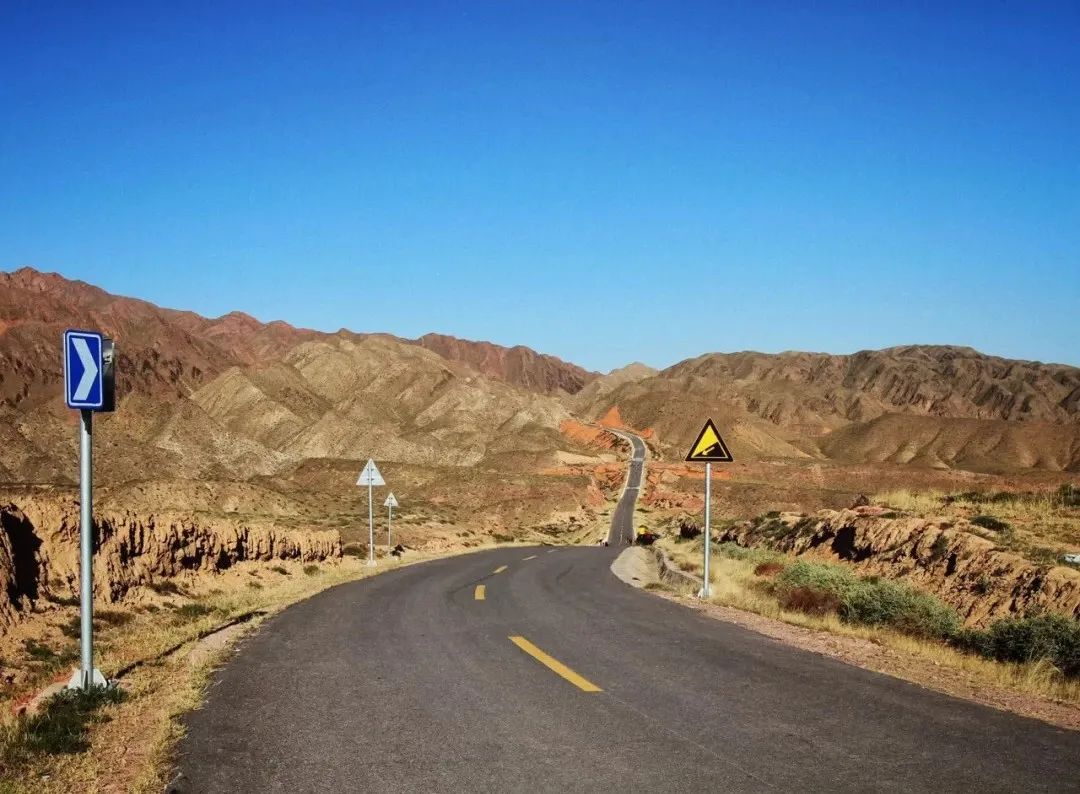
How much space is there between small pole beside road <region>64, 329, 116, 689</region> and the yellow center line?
14.2 ft

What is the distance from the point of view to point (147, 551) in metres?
17.6

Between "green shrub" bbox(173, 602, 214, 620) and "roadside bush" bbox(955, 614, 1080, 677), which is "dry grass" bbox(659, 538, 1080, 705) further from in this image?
"green shrub" bbox(173, 602, 214, 620)

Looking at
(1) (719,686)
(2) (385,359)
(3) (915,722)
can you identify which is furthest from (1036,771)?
(2) (385,359)

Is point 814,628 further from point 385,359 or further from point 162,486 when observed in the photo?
point 385,359

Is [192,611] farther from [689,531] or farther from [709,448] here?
[689,531]

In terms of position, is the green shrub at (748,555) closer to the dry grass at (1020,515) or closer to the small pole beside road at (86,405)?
the dry grass at (1020,515)

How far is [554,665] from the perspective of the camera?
9008 millimetres

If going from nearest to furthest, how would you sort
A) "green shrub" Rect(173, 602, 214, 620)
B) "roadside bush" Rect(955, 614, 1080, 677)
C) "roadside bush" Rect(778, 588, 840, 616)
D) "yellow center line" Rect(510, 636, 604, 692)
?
"yellow center line" Rect(510, 636, 604, 692) < "roadside bush" Rect(955, 614, 1080, 677) < "green shrub" Rect(173, 602, 214, 620) < "roadside bush" Rect(778, 588, 840, 616)

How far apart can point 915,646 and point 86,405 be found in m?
10.2

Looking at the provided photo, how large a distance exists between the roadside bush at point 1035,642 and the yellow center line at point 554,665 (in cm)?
630

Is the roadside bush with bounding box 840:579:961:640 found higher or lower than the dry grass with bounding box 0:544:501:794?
lower

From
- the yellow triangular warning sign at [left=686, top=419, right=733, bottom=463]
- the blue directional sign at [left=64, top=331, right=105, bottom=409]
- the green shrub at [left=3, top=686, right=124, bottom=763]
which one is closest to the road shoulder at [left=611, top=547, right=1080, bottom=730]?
the yellow triangular warning sign at [left=686, top=419, right=733, bottom=463]

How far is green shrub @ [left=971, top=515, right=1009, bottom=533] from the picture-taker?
22.3 m

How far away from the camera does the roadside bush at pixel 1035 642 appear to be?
10844 millimetres
